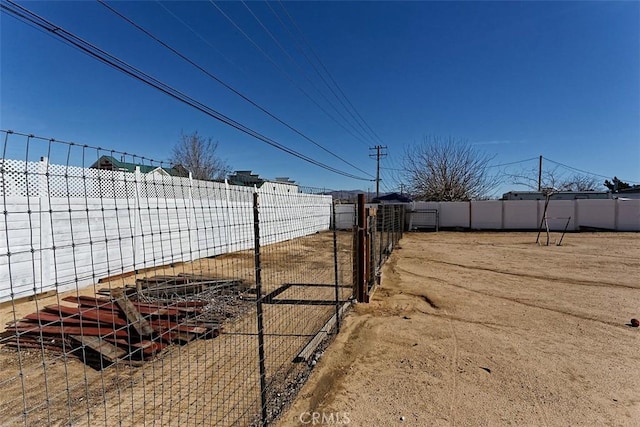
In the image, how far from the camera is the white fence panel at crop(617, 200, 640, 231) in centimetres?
1792

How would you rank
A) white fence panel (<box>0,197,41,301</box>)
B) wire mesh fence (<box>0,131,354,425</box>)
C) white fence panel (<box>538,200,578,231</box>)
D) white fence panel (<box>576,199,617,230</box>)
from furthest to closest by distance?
white fence panel (<box>538,200,578,231</box>) < white fence panel (<box>576,199,617,230</box>) < white fence panel (<box>0,197,41,301</box>) < wire mesh fence (<box>0,131,354,425</box>)

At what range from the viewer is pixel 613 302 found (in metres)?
5.65

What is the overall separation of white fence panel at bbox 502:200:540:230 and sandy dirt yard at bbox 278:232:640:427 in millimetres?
13366

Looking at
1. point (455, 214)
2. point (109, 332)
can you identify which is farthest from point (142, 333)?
point (455, 214)

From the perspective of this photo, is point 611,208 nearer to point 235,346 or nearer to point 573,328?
point 573,328

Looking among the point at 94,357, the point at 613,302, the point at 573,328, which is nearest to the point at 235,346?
the point at 94,357

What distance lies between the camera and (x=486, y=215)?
66.8 ft

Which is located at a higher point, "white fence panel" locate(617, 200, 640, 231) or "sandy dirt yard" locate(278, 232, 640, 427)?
"white fence panel" locate(617, 200, 640, 231)

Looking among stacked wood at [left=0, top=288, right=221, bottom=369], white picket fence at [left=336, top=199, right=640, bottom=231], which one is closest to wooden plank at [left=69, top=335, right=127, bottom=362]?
stacked wood at [left=0, top=288, right=221, bottom=369]

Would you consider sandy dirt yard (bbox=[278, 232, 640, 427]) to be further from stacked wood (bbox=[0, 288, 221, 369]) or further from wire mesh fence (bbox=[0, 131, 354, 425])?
stacked wood (bbox=[0, 288, 221, 369])

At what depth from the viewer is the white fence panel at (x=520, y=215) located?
19.4 meters

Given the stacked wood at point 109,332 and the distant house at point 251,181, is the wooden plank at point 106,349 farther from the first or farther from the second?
the distant house at point 251,181

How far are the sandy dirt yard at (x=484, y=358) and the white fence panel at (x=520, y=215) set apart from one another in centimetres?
1337

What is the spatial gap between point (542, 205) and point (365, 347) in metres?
19.4
